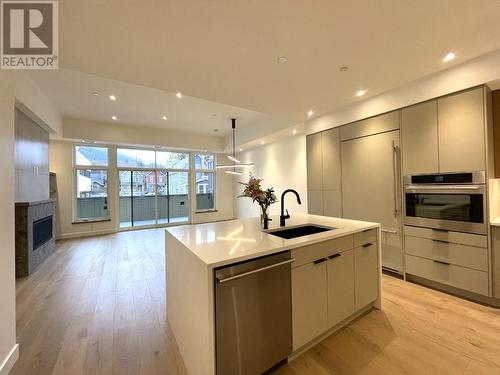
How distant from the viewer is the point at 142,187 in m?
7.29

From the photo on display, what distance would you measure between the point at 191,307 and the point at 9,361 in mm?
1486

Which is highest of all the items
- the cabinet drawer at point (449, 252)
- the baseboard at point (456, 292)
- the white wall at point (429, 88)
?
the white wall at point (429, 88)

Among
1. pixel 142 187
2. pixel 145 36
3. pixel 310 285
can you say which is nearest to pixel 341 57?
pixel 145 36

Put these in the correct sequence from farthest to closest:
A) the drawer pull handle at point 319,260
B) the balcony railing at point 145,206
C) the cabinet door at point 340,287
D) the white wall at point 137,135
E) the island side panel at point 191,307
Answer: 1. the balcony railing at point 145,206
2. the white wall at point 137,135
3. the cabinet door at point 340,287
4. the drawer pull handle at point 319,260
5. the island side panel at point 191,307

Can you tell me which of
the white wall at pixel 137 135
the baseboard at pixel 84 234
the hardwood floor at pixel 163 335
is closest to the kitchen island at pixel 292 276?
the hardwood floor at pixel 163 335

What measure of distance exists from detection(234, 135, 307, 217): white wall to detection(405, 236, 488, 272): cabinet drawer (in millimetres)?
2645

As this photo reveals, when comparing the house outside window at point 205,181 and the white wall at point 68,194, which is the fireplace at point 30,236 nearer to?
the white wall at point 68,194

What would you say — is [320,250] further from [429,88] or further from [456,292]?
[429,88]

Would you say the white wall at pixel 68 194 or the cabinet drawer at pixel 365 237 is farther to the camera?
the white wall at pixel 68 194

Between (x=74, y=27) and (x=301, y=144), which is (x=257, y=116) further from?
(x=74, y=27)

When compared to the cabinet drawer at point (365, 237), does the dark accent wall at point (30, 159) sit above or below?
above

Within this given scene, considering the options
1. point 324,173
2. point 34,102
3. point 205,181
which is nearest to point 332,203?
point 324,173

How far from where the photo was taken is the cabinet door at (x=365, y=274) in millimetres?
2072

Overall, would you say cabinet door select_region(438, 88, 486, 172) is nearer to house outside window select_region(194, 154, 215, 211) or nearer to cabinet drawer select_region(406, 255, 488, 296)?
cabinet drawer select_region(406, 255, 488, 296)
